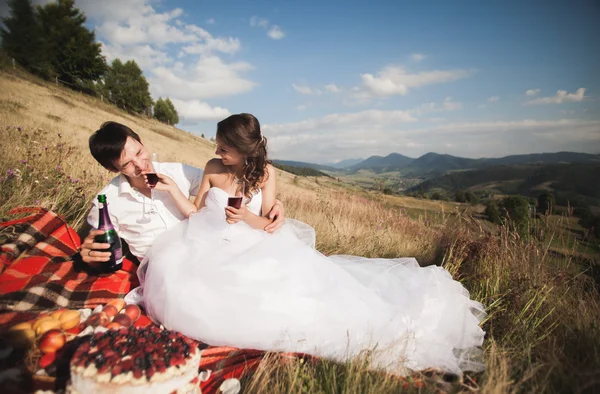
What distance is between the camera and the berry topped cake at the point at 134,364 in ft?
5.21

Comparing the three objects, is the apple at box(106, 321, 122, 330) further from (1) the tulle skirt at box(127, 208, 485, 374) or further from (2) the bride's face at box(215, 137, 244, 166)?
(2) the bride's face at box(215, 137, 244, 166)

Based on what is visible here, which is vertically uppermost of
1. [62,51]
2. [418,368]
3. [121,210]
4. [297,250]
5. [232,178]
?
[62,51]

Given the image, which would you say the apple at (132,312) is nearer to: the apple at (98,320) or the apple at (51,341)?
the apple at (98,320)

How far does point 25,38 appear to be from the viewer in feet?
102

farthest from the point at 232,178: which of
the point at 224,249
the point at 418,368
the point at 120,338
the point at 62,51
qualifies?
the point at 62,51

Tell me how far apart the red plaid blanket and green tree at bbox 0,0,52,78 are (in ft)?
137

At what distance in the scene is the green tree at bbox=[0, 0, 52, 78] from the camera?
29797 mm

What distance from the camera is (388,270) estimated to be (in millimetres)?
3326

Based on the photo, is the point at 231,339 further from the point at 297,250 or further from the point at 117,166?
the point at 117,166

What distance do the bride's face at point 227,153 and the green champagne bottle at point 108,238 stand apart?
1.36 m

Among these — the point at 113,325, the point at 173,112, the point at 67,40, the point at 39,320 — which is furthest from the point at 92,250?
the point at 173,112

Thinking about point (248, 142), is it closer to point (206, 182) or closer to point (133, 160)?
point (206, 182)

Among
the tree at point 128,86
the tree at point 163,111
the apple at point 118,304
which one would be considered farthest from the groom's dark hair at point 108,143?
the tree at point 163,111

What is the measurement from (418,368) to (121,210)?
3449mm
